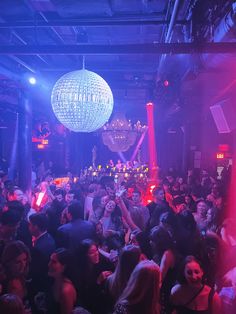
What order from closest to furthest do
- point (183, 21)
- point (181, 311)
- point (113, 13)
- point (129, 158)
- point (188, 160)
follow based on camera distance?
point (181, 311) → point (183, 21) → point (113, 13) → point (188, 160) → point (129, 158)

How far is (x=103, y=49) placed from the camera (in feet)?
11.6

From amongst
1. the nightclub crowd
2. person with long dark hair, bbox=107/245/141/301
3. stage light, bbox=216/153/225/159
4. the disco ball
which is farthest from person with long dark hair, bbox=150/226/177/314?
stage light, bbox=216/153/225/159

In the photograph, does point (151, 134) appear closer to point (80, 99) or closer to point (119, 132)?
point (119, 132)

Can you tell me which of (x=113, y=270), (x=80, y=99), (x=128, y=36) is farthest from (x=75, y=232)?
(x=128, y=36)

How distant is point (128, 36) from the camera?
5918 mm

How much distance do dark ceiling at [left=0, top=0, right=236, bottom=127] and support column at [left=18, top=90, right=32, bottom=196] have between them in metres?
0.58

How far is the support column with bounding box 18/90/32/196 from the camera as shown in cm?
698

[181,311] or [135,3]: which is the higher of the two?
[135,3]

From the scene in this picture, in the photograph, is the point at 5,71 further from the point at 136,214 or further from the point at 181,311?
the point at 181,311

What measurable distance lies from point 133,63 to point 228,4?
5.14 m

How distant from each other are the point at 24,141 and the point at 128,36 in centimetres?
308

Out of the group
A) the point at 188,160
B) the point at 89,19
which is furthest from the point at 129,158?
the point at 89,19

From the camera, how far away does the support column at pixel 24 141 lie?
698 centimetres

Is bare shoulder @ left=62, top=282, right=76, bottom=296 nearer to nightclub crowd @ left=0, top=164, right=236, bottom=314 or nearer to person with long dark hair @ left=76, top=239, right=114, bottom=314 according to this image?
nightclub crowd @ left=0, top=164, right=236, bottom=314
